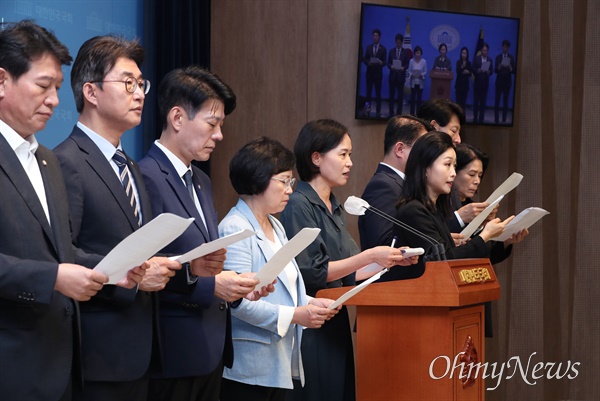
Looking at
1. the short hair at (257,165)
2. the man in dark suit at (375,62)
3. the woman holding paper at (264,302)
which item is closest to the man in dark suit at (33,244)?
the woman holding paper at (264,302)

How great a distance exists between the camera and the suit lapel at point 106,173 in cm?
236

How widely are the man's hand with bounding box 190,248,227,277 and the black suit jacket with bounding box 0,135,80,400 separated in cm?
48

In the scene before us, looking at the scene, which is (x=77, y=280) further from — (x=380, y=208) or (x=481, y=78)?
(x=481, y=78)

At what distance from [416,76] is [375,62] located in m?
0.30

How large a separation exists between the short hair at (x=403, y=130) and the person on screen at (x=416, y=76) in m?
1.70

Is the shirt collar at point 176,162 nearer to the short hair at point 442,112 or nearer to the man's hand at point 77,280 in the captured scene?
the man's hand at point 77,280

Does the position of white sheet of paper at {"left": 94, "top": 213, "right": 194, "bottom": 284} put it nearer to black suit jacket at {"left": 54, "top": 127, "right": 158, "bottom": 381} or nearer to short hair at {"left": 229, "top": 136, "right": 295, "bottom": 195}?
black suit jacket at {"left": 54, "top": 127, "right": 158, "bottom": 381}

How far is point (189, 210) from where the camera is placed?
268 cm

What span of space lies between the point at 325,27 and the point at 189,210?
3.57 meters

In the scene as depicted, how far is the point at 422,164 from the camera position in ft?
12.3

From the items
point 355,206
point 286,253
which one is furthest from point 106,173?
point 355,206

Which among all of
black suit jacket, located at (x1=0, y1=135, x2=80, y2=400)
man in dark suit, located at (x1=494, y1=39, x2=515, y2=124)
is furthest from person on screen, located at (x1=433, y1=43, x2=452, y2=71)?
black suit jacket, located at (x1=0, y1=135, x2=80, y2=400)

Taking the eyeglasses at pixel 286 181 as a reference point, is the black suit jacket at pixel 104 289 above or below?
below

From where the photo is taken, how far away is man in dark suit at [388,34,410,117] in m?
5.90
